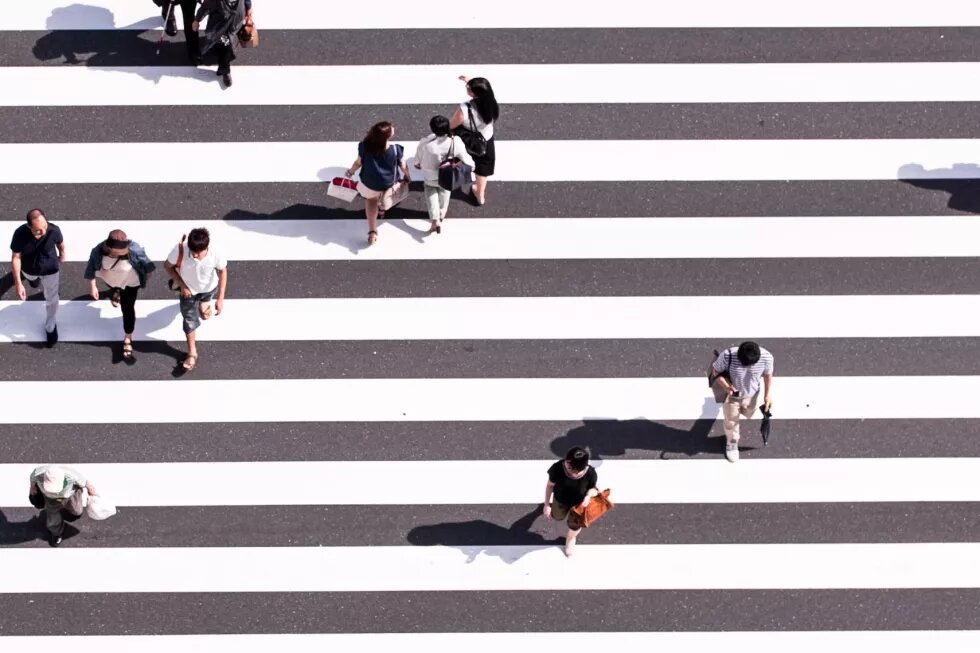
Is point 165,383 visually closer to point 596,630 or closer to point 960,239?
point 596,630

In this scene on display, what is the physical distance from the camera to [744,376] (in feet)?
36.9

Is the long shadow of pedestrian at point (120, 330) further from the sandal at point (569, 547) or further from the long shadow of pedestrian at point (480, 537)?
the sandal at point (569, 547)

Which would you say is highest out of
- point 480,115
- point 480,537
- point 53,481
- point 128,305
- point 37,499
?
point 480,115

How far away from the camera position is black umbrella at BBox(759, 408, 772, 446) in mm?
11508

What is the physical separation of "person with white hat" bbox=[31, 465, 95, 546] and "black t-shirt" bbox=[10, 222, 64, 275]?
176 centimetres

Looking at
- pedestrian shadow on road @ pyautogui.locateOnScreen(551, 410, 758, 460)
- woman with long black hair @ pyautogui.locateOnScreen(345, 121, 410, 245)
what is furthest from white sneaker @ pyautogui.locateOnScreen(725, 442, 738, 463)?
woman with long black hair @ pyautogui.locateOnScreen(345, 121, 410, 245)

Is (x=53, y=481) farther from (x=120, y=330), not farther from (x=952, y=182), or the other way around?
(x=952, y=182)

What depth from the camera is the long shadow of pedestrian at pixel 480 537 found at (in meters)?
11.8

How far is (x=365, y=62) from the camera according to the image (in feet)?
42.7

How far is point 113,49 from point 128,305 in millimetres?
2900

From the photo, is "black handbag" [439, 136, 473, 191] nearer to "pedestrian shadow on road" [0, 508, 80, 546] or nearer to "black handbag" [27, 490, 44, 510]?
"black handbag" [27, 490, 44, 510]

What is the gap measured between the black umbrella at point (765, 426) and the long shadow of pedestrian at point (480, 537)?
6.79ft

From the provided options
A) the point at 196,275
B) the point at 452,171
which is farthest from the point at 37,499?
the point at 452,171

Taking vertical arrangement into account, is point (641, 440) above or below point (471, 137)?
below
